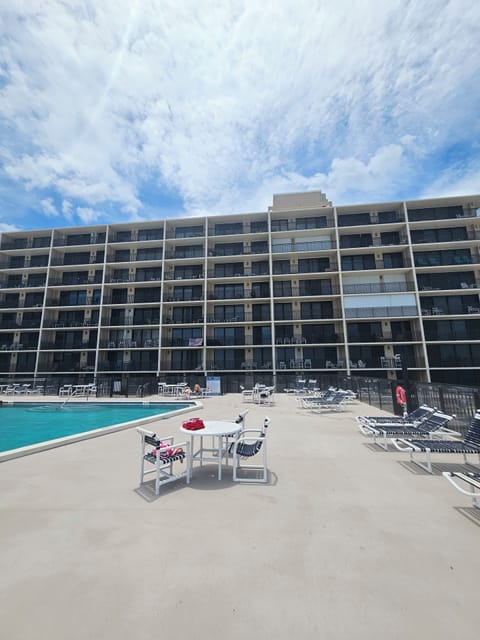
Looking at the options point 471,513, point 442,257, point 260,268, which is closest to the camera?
point 471,513

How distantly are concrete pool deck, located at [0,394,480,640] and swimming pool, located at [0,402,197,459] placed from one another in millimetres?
3745

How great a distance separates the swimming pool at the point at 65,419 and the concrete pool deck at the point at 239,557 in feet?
12.3

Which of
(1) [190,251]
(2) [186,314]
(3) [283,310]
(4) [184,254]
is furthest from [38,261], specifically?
(3) [283,310]

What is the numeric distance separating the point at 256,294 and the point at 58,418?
18.4 meters

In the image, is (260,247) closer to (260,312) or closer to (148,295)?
(260,312)

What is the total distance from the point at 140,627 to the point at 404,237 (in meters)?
30.0

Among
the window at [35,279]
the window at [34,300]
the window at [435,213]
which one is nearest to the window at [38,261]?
the window at [35,279]

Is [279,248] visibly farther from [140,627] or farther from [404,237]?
[140,627]

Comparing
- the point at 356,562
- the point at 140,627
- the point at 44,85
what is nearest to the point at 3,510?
the point at 140,627

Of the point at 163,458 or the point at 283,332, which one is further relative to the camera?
the point at 283,332

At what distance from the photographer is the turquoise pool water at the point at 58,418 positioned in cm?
939

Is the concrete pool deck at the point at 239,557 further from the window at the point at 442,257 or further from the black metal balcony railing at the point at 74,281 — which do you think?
the black metal balcony railing at the point at 74,281

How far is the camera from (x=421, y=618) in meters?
1.96

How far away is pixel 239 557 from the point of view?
8.64 feet
